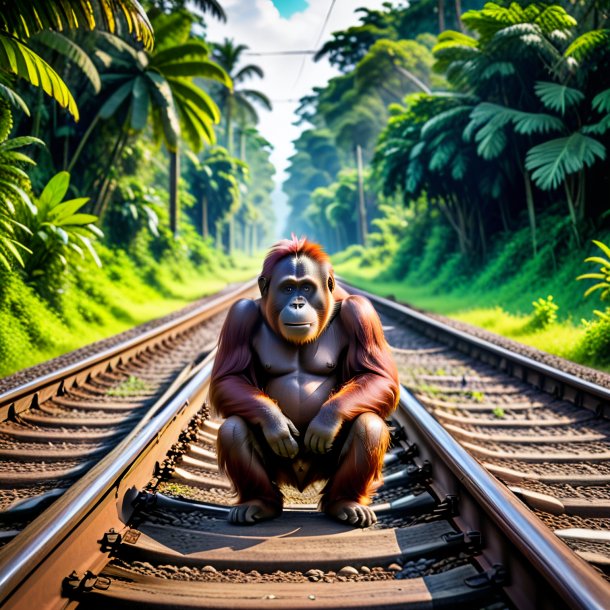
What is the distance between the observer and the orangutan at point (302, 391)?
91.9 inches

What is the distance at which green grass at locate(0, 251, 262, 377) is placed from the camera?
7.34m

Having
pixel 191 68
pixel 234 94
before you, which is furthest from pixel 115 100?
pixel 234 94

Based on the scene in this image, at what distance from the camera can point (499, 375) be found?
6.00m

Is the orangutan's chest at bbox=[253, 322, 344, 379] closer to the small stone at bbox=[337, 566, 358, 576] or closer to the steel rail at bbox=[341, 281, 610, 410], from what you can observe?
the small stone at bbox=[337, 566, 358, 576]

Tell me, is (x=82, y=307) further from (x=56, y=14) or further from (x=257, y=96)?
(x=257, y=96)

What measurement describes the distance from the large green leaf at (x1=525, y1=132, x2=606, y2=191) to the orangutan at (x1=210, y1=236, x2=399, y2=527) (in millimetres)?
7979

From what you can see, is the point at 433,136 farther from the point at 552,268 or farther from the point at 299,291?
the point at 299,291

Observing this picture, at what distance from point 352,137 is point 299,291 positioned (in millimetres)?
38958

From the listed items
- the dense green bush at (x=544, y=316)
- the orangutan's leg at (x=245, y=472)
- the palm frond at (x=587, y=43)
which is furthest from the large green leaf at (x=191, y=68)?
the orangutan's leg at (x=245, y=472)

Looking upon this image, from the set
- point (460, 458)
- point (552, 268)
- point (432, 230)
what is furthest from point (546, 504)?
point (432, 230)

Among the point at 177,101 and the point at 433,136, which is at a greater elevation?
the point at 177,101

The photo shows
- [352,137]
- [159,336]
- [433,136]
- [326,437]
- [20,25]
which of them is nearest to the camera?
[326,437]

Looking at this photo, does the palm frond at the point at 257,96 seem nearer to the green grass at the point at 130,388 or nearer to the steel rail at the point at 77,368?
the steel rail at the point at 77,368

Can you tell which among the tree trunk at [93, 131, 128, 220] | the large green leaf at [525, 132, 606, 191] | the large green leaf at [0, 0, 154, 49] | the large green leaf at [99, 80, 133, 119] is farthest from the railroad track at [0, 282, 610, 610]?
the tree trunk at [93, 131, 128, 220]
